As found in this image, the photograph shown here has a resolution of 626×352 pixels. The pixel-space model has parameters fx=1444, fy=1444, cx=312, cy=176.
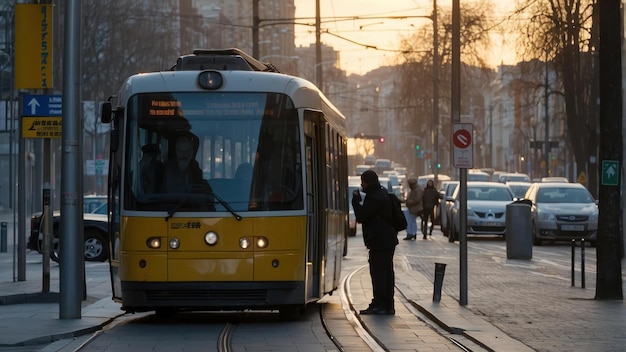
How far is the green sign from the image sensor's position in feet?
63.0

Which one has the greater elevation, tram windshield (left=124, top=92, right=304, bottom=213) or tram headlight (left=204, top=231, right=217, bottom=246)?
tram windshield (left=124, top=92, right=304, bottom=213)

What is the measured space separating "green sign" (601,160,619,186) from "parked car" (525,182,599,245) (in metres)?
17.8

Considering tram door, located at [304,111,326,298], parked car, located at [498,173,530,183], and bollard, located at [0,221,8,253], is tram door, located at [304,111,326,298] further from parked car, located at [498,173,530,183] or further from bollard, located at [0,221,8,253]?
parked car, located at [498,173,530,183]

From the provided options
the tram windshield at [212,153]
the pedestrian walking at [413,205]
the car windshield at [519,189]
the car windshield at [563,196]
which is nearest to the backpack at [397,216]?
the tram windshield at [212,153]

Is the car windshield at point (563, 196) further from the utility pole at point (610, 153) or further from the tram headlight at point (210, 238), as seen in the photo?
the tram headlight at point (210, 238)

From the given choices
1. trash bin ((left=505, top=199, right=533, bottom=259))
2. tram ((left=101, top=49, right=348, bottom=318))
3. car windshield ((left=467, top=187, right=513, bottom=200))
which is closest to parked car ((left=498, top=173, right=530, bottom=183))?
car windshield ((left=467, top=187, right=513, bottom=200))

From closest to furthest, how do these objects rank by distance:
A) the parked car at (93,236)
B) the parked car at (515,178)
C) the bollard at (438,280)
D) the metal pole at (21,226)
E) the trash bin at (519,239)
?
the bollard at (438,280) → the metal pole at (21,226) → the trash bin at (519,239) → the parked car at (93,236) → the parked car at (515,178)

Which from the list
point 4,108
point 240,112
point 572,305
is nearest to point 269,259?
point 240,112

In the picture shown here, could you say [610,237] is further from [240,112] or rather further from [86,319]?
[86,319]

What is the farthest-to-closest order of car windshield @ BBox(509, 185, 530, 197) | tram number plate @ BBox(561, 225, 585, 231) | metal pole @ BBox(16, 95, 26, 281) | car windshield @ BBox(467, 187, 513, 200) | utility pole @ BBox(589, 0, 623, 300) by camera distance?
car windshield @ BBox(509, 185, 530, 197), car windshield @ BBox(467, 187, 513, 200), tram number plate @ BBox(561, 225, 585, 231), metal pole @ BBox(16, 95, 26, 281), utility pole @ BBox(589, 0, 623, 300)

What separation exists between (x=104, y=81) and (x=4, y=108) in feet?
120

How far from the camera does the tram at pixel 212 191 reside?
15.6m

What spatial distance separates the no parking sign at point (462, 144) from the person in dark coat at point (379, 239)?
169 cm

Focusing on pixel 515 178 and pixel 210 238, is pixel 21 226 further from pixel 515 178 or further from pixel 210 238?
pixel 515 178
